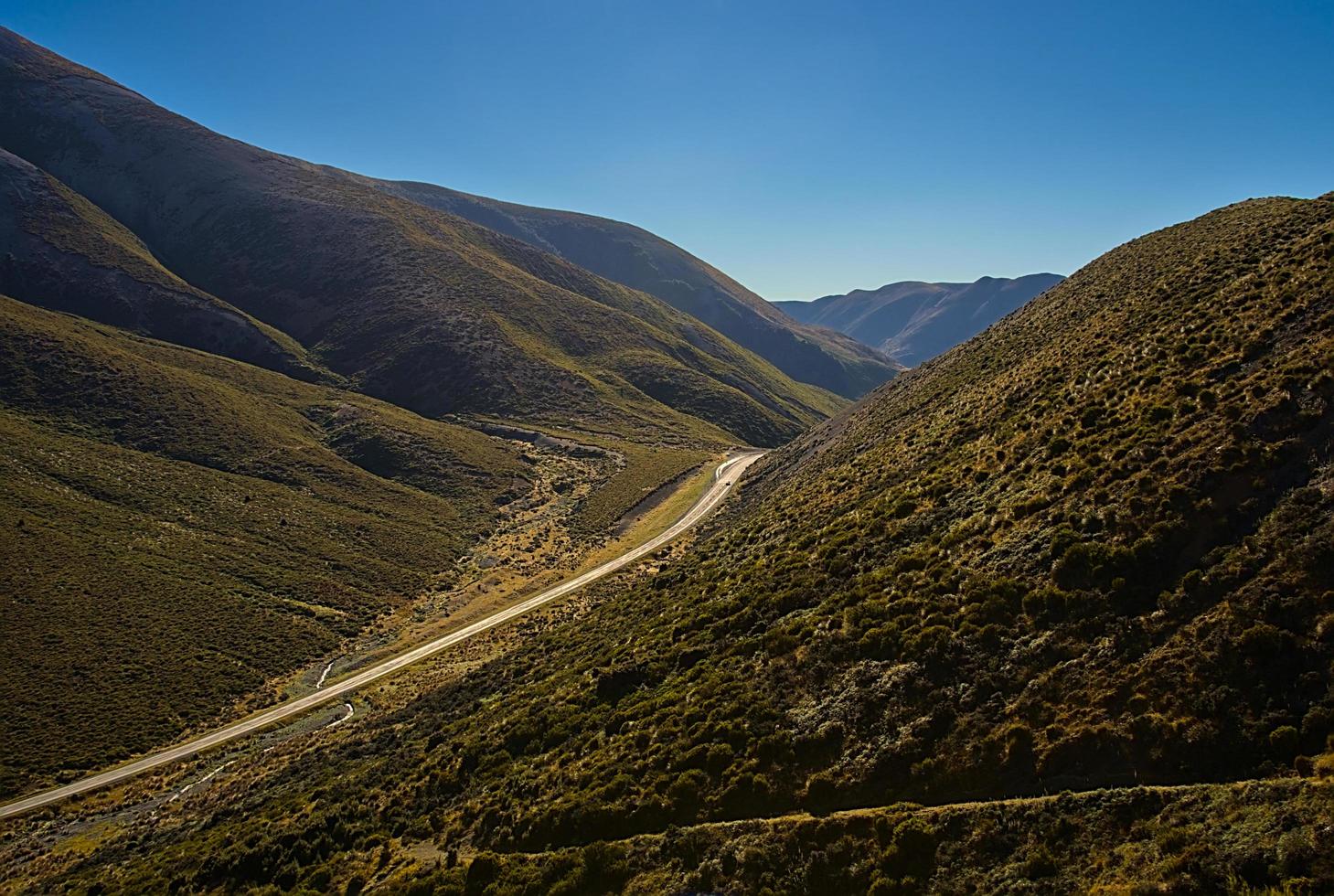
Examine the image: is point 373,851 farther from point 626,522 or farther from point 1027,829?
point 626,522

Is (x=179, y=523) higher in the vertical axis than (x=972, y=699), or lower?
lower

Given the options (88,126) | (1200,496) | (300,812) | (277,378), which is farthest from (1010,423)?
(88,126)

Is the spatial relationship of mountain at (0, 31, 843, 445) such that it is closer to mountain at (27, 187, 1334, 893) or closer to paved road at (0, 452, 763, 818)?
paved road at (0, 452, 763, 818)

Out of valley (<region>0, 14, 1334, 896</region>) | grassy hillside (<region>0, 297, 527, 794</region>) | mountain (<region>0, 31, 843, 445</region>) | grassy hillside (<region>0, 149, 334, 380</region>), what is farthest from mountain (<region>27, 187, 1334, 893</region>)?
grassy hillside (<region>0, 149, 334, 380</region>)

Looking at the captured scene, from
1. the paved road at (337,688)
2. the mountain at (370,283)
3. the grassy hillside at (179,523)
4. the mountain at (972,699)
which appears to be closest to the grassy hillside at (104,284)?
the mountain at (370,283)

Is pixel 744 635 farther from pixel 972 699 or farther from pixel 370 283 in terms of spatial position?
pixel 370 283

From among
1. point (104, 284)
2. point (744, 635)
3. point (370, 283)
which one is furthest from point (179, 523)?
point (370, 283)
